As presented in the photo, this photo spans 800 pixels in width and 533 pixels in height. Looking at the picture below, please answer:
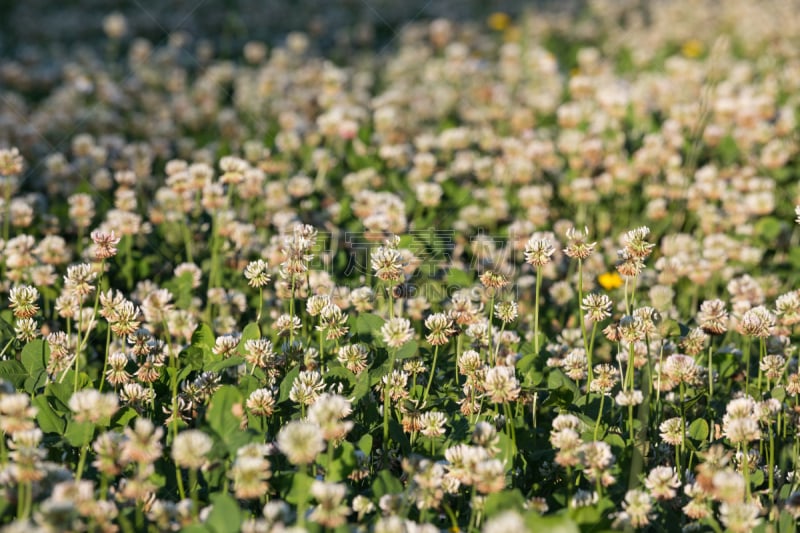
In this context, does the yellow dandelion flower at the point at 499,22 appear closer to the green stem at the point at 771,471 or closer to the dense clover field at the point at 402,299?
the dense clover field at the point at 402,299

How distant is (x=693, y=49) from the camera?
23.3ft

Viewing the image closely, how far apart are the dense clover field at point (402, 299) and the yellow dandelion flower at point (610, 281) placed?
0.04 ft

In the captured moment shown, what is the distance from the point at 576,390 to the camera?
241cm

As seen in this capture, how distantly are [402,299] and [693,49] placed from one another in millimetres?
5097

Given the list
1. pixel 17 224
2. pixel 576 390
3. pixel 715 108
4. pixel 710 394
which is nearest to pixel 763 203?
pixel 715 108

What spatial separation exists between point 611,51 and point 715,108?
2.42 m

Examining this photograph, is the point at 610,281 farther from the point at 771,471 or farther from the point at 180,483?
the point at 180,483

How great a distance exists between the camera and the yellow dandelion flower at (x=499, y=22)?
8.32m

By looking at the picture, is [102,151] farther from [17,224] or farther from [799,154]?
[799,154]

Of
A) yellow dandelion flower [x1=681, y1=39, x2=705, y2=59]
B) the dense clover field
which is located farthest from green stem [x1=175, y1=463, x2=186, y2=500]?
yellow dandelion flower [x1=681, y1=39, x2=705, y2=59]

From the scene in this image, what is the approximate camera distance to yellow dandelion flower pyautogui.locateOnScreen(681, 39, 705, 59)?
23.2 feet

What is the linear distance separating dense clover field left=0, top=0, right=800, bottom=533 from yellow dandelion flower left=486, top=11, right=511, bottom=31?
74.7 inches

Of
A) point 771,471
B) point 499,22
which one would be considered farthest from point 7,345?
point 499,22

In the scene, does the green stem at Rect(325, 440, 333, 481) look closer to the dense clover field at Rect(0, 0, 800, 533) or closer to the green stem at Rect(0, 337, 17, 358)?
the dense clover field at Rect(0, 0, 800, 533)
